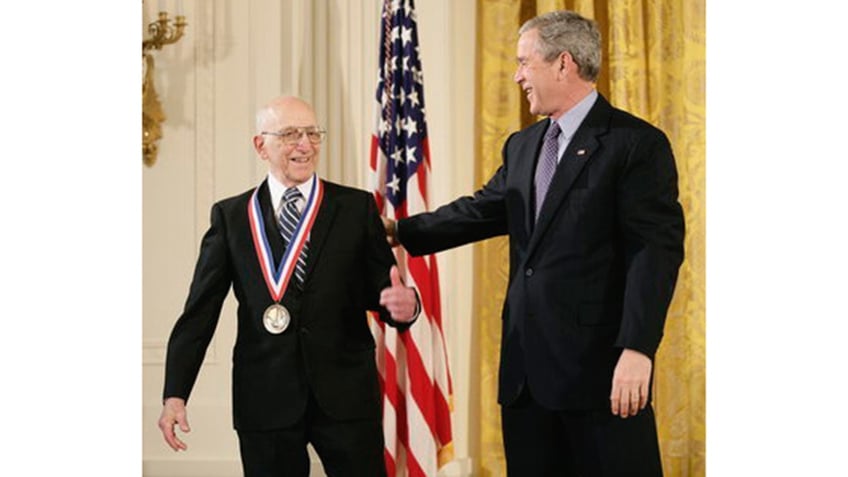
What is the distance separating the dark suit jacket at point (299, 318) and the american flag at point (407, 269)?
1433 millimetres

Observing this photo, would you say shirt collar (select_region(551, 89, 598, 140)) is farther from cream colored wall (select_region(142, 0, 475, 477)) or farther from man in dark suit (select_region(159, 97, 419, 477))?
cream colored wall (select_region(142, 0, 475, 477))

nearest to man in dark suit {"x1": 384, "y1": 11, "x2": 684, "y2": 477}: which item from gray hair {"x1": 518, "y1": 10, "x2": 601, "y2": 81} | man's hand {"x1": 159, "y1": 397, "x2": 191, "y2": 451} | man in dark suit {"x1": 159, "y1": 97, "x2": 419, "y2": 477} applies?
gray hair {"x1": 518, "y1": 10, "x2": 601, "y2": 81}

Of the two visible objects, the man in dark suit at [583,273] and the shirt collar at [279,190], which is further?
the shirt collar at [279,190]

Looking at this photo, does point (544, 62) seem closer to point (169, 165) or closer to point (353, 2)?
point (353, 2)

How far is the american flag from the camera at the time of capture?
4895 mm

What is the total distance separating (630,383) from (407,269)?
7.19ft

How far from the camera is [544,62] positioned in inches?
128

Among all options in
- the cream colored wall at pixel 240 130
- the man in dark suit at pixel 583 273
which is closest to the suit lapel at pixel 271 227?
the man in dark suit at pixel 583 273

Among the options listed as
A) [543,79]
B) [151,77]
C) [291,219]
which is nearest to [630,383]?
[543,79]

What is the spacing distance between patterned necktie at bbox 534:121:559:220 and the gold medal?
2.82 ft

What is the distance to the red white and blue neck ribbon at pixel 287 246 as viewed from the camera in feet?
11.0

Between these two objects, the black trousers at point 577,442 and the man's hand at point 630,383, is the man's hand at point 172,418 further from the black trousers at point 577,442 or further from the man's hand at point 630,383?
the man's hand at point 630,383
